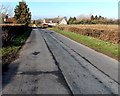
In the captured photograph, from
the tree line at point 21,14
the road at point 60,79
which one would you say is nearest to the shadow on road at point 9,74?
the road at point 60,79

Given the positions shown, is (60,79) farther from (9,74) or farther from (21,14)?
(21,14)

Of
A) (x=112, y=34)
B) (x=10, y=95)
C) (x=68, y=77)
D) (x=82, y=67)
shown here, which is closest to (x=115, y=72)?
(x=82, y=67)

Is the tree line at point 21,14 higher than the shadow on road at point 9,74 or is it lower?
higher

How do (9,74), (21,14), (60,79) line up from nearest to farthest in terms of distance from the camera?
(60,79) < (9,74) < (21,14)

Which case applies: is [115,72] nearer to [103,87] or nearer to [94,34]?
[103,87]

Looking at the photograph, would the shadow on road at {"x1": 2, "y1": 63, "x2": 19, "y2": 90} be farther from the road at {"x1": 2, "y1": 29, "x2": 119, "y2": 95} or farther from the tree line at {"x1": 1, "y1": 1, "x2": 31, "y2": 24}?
the tree line at {"x1": 1, "y1": 1, "x2": 31, "y2": 24}

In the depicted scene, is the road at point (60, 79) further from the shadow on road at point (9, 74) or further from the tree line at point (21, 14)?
the tree line at point (21, 14)

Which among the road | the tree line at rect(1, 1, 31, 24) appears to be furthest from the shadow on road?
the tree line at rect(1, 1, 31, 24)

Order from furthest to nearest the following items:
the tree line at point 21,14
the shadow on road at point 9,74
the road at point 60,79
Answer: the tree line at point 21,14
the shadow on road at point 9,74
the road at point 60,79

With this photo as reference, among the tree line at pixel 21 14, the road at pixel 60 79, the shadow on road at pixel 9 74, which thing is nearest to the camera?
the road at pixel 60 79

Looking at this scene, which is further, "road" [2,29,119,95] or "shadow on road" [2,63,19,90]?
"shadow on road" [2,63,19,90]

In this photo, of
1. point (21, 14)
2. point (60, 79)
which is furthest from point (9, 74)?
point (21, 14)

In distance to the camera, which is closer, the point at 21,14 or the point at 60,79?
the point at 60,79

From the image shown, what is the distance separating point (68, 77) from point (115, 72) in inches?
91.5
